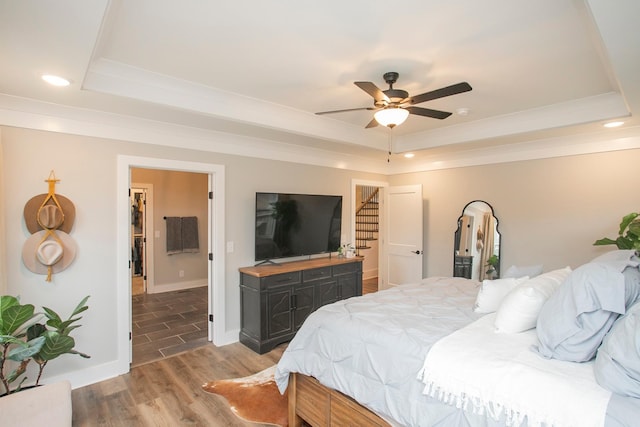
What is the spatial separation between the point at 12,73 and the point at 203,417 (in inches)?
110

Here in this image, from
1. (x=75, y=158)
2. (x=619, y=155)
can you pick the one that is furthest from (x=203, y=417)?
(x=619, y=155)

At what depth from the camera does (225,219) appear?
4.01m

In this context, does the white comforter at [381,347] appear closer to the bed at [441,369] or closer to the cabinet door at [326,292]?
the bed at [441,369]

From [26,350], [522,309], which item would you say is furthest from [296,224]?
[522,309]

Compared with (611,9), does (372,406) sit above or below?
below

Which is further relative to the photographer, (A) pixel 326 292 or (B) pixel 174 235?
(B) pixel 174 235

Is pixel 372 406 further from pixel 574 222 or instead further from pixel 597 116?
pixel 574 222

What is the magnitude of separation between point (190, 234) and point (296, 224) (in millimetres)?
3182

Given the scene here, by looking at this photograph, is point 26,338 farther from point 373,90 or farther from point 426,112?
point 426,112

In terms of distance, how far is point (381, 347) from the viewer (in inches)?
74.7

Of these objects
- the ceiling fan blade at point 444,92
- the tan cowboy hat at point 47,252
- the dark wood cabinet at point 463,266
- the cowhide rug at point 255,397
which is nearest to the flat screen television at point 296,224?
the cowhide rug at point 255,397

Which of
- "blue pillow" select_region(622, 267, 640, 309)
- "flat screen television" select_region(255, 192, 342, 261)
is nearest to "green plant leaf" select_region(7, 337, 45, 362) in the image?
"flat screen television" select_region(255, 192, 342, 261)

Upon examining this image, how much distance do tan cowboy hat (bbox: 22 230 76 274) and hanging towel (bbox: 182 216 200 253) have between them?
362cm

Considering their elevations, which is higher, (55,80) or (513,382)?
(55,80)
